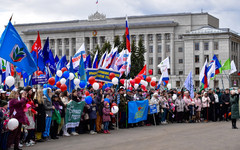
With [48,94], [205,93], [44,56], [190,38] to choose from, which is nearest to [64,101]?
[48,94]

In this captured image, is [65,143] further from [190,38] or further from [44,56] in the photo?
[190,38]

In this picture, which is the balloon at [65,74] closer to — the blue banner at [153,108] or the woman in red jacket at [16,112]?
the blue banner at [153,108]

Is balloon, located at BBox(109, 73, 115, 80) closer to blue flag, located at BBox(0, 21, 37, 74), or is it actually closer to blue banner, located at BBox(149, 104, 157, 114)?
blue banner, located at BBox(149, 104, 157, 114)

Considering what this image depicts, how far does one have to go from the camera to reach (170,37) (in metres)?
91.8

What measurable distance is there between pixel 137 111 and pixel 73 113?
15.2 ft

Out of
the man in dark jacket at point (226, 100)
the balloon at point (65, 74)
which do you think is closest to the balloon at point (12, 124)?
the balloon at point (65, 74)

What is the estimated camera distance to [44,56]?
A: 2338cm

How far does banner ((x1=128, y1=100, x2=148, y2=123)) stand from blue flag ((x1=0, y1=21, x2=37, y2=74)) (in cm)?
717

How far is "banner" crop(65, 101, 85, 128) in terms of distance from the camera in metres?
16.4

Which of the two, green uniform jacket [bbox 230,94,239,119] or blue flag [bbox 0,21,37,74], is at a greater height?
blue flag [bbox 0,21,37,74]

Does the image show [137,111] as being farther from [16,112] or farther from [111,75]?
[16,112]

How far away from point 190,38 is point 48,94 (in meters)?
75.9

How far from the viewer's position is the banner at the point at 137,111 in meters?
19.9

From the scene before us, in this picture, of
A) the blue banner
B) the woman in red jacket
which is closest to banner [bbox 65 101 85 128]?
the woman in red jacket
